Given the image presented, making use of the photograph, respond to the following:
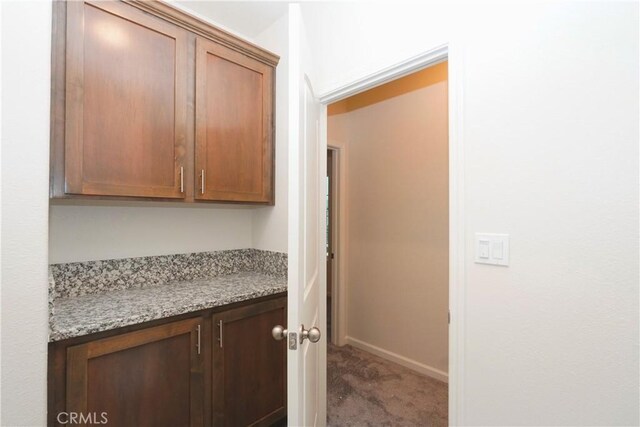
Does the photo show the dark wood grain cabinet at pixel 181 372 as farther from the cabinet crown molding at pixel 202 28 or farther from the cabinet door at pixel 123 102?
the cabinet crown molding at pixel 202 28

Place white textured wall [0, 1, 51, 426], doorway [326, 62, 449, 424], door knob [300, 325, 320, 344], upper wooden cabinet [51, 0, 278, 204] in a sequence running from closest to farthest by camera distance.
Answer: white textured wall [0, 1, 51, 426], door knob [300, 325, 320, 344], upper wooden cabinet [51, 0, 278, 204], doorway [326, 62, 449, 424]

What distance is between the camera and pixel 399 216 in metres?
2.67

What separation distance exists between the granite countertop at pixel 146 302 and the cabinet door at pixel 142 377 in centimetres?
7

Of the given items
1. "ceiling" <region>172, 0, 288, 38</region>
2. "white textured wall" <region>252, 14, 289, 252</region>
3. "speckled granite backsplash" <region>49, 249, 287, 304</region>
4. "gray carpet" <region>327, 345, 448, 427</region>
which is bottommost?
"gray carpet" <region>327, 345, 448, 427</region>

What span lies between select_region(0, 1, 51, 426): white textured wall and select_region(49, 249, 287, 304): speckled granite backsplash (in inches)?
9.0

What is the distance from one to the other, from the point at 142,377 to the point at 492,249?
5.11ft

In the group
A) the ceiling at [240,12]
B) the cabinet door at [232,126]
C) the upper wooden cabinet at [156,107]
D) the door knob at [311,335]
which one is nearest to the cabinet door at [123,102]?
the upper wooden cabinet at [156,107]

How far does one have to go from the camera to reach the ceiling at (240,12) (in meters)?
1.91

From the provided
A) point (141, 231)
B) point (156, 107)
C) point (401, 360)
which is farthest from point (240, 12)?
point (401, 360)

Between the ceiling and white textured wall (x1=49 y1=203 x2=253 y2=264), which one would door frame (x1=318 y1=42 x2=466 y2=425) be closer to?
the ceiling

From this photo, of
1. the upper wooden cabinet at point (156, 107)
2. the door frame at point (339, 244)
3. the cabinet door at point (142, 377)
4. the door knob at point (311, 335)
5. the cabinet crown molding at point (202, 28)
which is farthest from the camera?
the door frame at point (339, 244)

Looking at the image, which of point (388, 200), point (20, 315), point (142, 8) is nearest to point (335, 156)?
point (388, 200)

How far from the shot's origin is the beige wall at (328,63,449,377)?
2.41 m

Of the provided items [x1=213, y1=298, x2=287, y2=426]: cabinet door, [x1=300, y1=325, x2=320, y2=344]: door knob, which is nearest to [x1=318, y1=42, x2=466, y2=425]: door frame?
[x1=300, y1=325, x2=320, y2=344]: door knob
